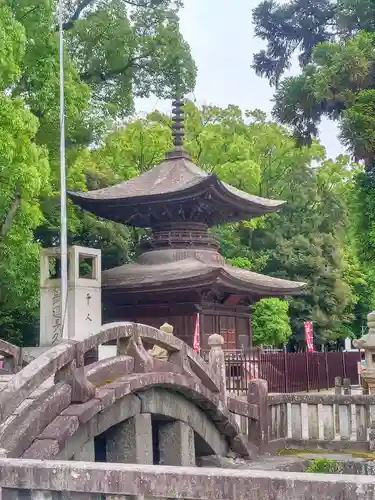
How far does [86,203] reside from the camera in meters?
23.7

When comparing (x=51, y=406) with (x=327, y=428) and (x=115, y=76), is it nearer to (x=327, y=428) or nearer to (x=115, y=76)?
(x=327, y=428)

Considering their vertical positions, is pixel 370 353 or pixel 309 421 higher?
pixel 370 353

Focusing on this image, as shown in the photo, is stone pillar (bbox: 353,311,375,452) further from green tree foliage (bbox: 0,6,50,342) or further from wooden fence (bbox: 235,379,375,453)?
green tree foliage (bbox: 0,6,50,342)

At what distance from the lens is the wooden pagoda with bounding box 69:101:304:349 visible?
22406mm

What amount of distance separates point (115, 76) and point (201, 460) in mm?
21094

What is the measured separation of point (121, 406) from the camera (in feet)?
25.7

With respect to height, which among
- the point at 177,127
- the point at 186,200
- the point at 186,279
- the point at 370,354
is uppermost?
the point at 177,127

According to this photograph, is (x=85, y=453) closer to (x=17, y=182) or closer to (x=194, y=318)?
(x=17, y=182)

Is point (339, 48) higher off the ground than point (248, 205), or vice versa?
point (339, 48)

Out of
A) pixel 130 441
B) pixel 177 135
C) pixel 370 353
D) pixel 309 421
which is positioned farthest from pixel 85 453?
pixel 177 135

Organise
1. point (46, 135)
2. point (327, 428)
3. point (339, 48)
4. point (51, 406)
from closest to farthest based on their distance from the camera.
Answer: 1. point (51, 406)
2. point (327, 428)
3. point (339, 48)
4. point (46, 135)

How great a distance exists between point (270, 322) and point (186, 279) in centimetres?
1008

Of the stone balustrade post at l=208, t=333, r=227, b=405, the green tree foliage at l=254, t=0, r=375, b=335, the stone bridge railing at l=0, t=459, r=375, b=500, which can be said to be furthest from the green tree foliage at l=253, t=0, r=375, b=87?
the stone bridge railing at l=0, t=459, r=375, b=500

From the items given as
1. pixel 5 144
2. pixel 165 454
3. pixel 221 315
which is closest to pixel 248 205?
pixel 221 315
